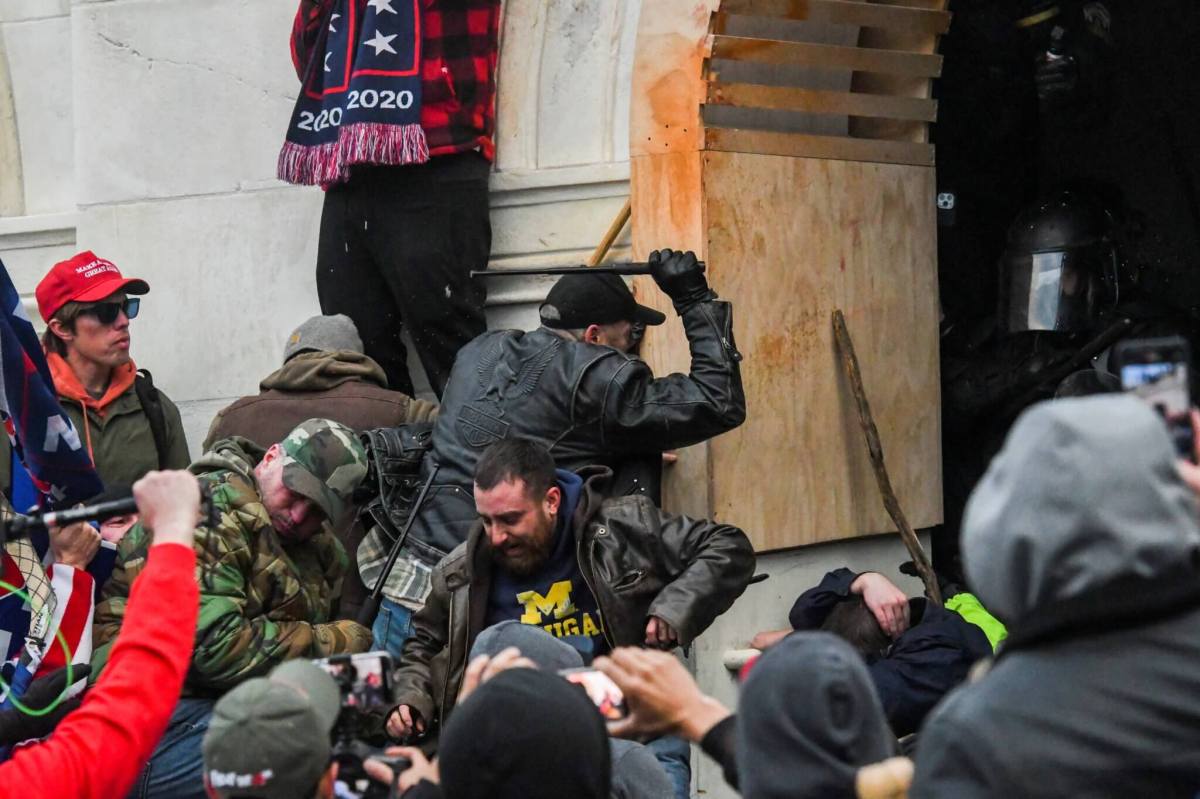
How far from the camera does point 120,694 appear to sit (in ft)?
10.4

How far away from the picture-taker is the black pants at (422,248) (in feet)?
21.6

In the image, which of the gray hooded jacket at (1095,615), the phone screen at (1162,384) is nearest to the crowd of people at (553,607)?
the gray hooded jacket at (1095,615)

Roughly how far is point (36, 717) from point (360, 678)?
4.64 feet

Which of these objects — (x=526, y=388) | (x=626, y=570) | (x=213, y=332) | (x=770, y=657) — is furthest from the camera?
(x=213, y=332)

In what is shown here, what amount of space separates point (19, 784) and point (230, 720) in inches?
17.5

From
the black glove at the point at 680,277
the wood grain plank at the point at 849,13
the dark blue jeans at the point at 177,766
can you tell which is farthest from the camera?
the wood grain plank at the point at 849,13

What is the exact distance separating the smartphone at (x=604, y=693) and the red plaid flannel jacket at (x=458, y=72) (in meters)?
3.59

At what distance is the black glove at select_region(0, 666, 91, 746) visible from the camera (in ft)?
13.8

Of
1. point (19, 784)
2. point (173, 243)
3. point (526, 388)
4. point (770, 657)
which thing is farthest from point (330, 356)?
point (770, 657)

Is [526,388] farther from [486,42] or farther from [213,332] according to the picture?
[213,332]

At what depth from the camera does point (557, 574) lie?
5.16m

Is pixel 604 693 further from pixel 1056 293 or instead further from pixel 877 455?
pixel 1056 293

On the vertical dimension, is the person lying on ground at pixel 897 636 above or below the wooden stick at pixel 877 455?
below

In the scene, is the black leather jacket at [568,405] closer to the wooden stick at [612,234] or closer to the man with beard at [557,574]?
the man with beard at [557,574]
